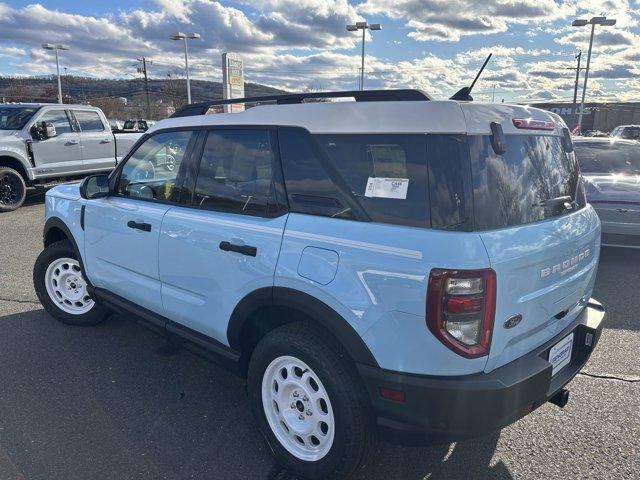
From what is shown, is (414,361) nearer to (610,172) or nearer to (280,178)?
(280,178)

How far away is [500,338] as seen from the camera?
2.12 metres

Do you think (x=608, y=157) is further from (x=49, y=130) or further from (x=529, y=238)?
(x=49, y=130)

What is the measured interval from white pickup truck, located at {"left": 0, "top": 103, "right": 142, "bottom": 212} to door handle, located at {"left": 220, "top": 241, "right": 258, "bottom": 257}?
747 cm

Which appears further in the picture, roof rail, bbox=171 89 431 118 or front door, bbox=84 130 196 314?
front door, bbox=84 130 196 314

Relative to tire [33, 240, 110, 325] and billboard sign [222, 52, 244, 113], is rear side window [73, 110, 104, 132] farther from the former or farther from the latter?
tire [33, 240, 110, 325]

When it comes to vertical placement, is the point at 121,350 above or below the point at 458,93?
below

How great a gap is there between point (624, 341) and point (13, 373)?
479 centimetres

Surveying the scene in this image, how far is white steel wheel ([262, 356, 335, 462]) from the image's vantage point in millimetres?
2447

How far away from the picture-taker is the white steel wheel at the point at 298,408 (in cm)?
245

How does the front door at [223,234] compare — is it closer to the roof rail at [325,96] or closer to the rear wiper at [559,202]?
the roof rail at [325,96]

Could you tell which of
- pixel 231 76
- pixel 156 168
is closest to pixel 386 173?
pixel 156 168

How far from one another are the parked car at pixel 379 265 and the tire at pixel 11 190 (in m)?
8.41

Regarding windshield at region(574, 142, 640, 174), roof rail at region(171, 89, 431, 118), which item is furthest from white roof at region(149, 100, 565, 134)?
windshield at region(574, 142, 640, 174)

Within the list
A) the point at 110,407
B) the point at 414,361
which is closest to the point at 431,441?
the point at 414,361
